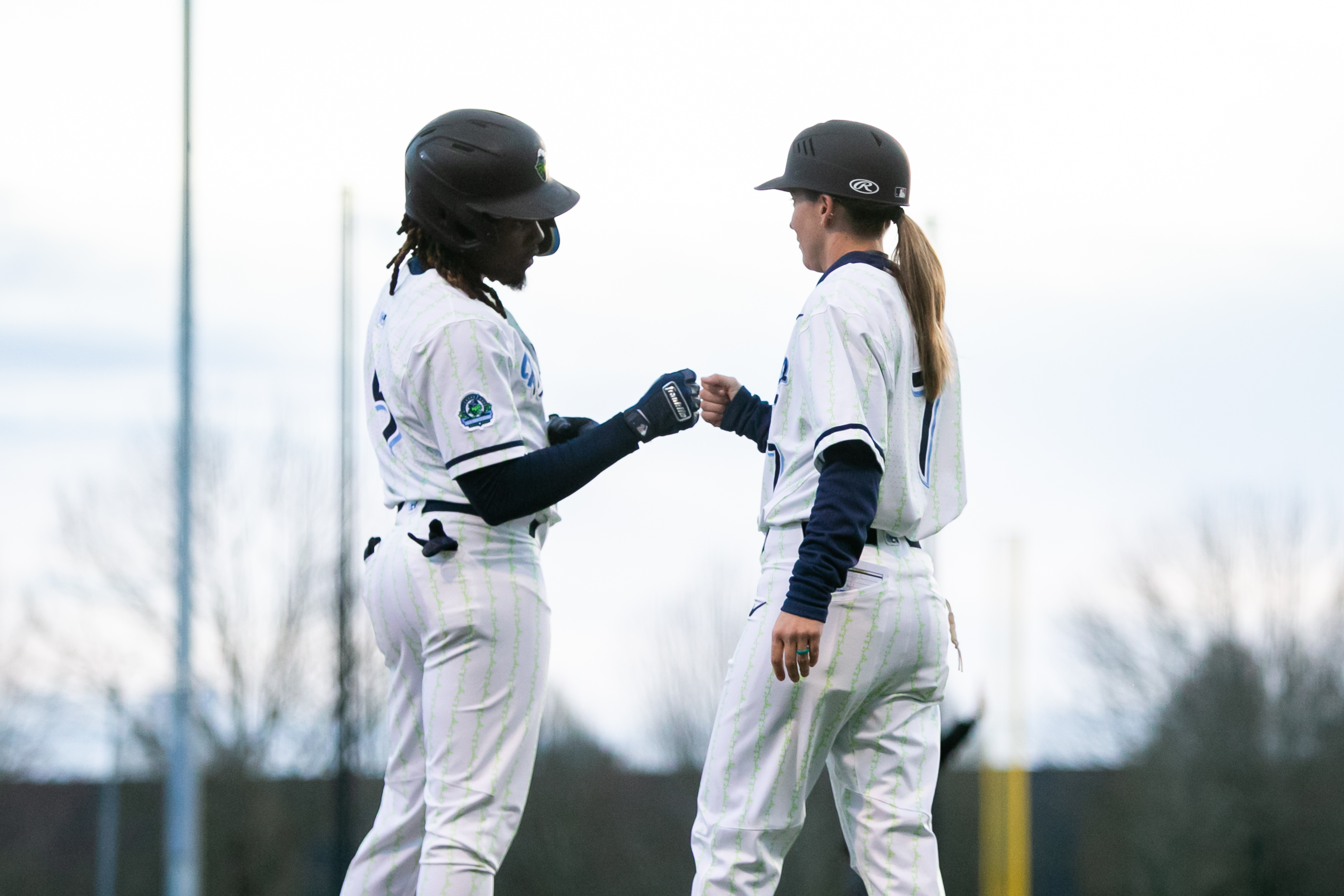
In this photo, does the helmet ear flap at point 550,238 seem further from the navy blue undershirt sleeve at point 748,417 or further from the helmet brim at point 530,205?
the navy blue undershirt sleeve at point 748,417

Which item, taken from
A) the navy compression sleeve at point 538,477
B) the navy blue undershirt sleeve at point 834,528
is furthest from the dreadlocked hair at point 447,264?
the navy blue undershirt sleeve at point 834,528

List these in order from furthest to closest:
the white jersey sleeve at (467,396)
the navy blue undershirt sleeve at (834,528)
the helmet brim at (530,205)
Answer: the helmet brim at (530,205) → the white jersey sleeve at (467,396) → the navy blue undershirt sleeve at (834,528)

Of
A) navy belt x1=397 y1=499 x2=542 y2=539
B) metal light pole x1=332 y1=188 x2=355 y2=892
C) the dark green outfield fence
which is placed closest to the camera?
navy belt x1=397 y1=499 x2=542 y2=539

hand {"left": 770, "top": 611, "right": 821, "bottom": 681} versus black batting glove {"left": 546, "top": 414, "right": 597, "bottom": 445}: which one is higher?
black batting glove {"left": 546, "top": 414, "right": 597, "bottom": 445}

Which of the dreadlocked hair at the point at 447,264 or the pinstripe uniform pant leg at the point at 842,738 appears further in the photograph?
the dreadlocked hair at the point at 447,264

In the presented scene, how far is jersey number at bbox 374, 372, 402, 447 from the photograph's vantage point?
12.7 ft

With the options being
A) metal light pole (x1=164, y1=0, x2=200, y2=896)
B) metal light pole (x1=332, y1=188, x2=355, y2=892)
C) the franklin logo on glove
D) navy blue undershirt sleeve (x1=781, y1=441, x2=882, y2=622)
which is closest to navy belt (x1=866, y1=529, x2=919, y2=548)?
navy blue undershirt sleeve (x1=781, y1=441, x2=882, y2=622)

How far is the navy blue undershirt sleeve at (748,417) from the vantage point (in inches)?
176

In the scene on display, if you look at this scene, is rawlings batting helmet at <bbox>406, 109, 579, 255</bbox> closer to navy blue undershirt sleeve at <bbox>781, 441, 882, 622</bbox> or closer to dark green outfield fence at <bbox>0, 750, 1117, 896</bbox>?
navy blue undershirt sleeve at <bbox>781, 441, 882, 622</bbox>

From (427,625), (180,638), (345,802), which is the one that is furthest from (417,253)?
(345,802)

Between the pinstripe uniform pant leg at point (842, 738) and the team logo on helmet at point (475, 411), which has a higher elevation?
the team logo on helmet at point (475, 411)

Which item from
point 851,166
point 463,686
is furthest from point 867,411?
point 463,686

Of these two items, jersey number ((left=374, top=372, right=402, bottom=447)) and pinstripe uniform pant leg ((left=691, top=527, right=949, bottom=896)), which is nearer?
pinstripe uniform pant leg ((left=691, top=527, right=949, bottom=896))

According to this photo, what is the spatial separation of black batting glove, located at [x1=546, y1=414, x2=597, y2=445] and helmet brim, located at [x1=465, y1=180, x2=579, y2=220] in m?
0.56
